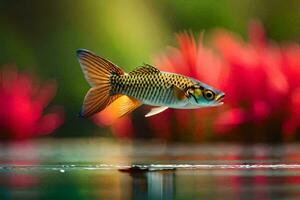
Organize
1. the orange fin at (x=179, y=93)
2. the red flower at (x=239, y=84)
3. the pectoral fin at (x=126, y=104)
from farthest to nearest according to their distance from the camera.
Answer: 1. the red flower at (x=239, y=84)
2. the pectoral fin at (x=126, y=104)
3. the orange fin at (x=179, y=93)

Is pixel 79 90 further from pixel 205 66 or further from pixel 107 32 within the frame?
pixel 205 66

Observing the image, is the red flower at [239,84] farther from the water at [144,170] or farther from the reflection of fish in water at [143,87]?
the reflection of fish in water at [143,87]

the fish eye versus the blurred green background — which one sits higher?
the blurred green background

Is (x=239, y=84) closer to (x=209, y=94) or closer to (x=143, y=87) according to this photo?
(x=209, y=94)

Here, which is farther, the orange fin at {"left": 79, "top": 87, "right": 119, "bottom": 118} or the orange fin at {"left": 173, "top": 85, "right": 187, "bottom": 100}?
the orange fin at {"left": 79, "top": 87, "right": 119, "bottom": 118}

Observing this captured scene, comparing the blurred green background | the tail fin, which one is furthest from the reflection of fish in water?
the blurred green background

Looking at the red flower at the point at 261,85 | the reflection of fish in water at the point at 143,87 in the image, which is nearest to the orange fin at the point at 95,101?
the reflection of fish in water at the point at 143,87

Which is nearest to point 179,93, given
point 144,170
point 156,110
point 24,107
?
point 156,110

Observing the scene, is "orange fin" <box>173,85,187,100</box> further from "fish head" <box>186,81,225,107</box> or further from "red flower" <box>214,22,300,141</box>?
"red flower" <box>214,22,300,141</box>
